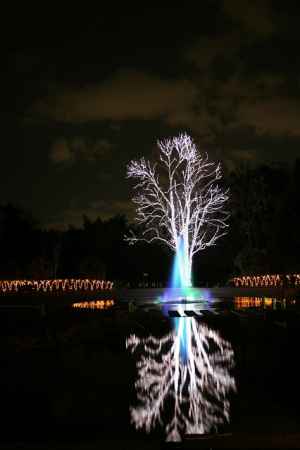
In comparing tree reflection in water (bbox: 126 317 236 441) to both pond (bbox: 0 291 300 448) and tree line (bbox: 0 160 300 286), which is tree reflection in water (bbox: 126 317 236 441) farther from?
tree line (bbox: 0 160 300 286)

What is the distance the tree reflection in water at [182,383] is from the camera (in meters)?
5.47

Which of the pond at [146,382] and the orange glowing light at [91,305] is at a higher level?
the orange glowing light at [91,305]

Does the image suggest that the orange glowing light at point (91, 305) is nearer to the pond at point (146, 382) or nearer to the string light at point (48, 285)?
the string light at point (48, 285)

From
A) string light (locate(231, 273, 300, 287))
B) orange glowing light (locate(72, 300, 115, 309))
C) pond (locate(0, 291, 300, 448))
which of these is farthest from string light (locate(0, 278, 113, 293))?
pond (locate(0, 291, 300, 448))

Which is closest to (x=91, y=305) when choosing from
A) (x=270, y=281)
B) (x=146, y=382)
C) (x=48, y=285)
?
(x=48, y=285)

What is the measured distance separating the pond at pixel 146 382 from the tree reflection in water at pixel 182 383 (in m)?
0.01

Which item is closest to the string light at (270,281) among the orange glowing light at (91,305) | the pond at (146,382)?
the orange glowing light at (91,305)

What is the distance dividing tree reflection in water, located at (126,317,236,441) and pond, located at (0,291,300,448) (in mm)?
13

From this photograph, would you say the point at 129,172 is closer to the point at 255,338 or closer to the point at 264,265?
the point at 264,265

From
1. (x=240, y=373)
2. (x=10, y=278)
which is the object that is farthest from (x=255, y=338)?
(x=10, y=278)

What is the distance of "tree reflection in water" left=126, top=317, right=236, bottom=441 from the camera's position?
17.9ft

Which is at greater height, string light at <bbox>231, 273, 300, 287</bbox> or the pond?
string light at <bbox>231, 273, 300, 287</bbox>

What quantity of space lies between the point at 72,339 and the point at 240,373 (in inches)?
202

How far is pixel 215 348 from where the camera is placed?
33.4 ft
